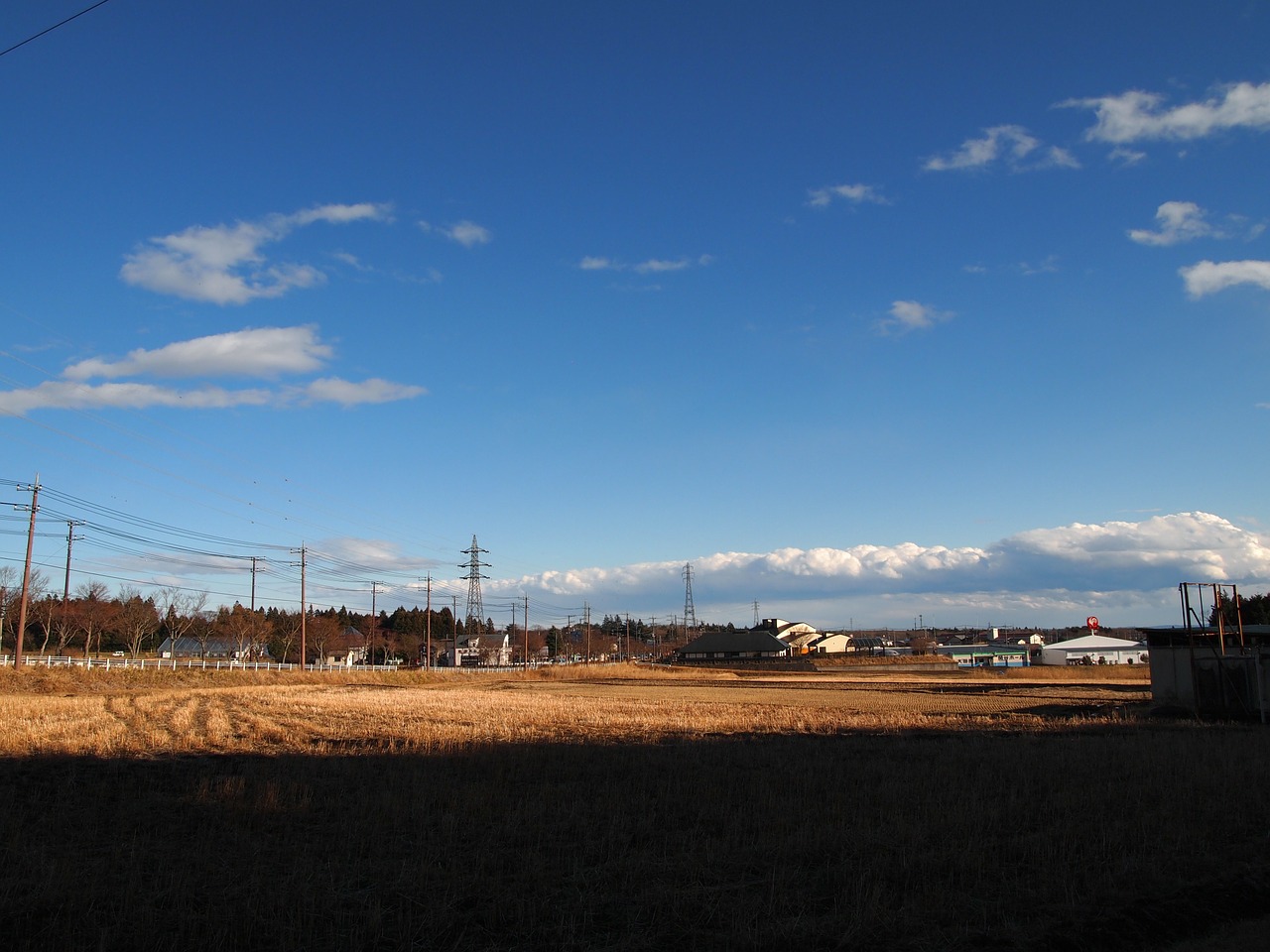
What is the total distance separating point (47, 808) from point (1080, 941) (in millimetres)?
14422

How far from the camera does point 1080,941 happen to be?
7.97m

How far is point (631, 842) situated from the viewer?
1188 centimetres

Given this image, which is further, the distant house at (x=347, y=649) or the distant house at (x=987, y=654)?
the distant house at (x=987, y=654)

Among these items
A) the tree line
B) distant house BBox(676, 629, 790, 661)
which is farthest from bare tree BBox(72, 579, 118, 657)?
distant house BBox(676, 629, 790, 661)

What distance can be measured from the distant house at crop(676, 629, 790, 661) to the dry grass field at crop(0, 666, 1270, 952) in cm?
13269

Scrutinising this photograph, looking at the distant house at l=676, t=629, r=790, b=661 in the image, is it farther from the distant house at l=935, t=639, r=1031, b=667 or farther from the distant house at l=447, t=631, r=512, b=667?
the distant house at l=447, t=631, r=512, b=667

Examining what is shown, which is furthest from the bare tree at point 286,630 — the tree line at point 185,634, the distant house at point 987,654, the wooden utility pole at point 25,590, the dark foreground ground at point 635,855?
the dark foreground ground at point 635,855

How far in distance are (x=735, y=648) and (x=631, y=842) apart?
150078 millimetres

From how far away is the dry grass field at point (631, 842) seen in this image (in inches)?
323

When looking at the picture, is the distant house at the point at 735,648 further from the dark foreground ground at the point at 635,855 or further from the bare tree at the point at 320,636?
the dark foreground ground at the point at 635,855

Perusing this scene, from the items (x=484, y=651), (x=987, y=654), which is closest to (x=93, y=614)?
(x=484, y=651)

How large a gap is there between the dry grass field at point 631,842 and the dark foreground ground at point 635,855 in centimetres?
5

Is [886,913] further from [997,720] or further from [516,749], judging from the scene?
[997,720]

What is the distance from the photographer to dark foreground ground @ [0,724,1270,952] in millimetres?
8148
